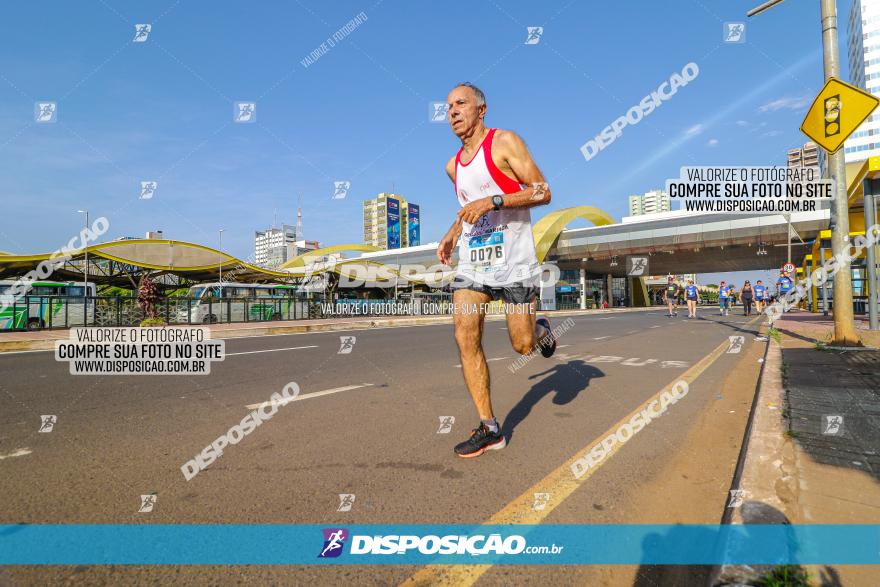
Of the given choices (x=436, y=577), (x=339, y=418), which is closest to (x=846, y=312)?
(x=339, y=418)

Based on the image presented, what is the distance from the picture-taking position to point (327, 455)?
2762 millimetres

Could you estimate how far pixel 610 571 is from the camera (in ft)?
5.39

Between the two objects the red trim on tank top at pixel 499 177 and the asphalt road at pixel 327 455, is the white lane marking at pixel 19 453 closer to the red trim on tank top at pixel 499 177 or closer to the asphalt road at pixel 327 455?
the asphalt road at pixel 327 455

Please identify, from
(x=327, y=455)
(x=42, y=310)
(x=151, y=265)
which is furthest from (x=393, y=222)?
(x=327, y=455)

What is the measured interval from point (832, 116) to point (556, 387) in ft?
20.2

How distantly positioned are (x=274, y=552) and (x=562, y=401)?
3.29m

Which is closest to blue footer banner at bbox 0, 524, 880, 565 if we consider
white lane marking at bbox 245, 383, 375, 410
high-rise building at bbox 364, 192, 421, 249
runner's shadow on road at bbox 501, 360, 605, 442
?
runner's shadow on road at bbox 501, 360, 605, 442

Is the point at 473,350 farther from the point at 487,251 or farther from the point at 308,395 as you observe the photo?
the point at 308,395

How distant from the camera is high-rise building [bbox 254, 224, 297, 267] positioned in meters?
116

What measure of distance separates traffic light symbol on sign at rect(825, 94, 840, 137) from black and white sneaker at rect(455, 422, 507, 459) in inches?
295

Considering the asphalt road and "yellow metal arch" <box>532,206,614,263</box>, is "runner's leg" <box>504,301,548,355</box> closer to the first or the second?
the asphalt road

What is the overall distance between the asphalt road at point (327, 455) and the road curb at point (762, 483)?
18cm

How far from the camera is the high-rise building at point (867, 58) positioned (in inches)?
3369

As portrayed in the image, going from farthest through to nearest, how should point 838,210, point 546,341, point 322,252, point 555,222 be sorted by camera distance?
1. point 322,252
2. point 555,222
3. point 838,210
4. point 546,341
